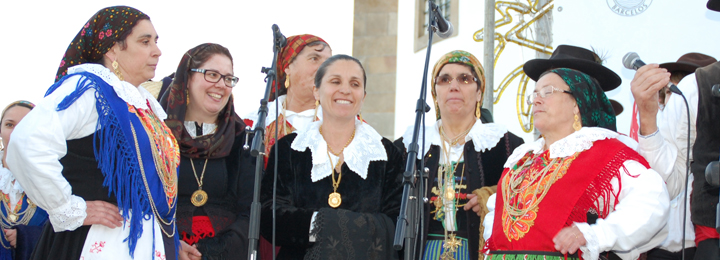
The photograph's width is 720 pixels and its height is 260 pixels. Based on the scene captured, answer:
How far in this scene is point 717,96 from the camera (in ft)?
9.42

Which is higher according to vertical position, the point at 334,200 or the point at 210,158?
the point at 210,158

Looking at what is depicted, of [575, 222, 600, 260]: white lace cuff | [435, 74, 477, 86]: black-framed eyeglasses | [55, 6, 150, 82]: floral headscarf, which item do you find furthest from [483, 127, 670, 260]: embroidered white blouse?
[55, 6, 150, 82]: floral headscarf

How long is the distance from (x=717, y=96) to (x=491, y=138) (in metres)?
1.20

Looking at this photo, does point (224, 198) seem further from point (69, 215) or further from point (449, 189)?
point (449, 189)

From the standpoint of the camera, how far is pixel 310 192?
3336 mm

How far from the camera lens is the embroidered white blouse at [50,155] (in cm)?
259

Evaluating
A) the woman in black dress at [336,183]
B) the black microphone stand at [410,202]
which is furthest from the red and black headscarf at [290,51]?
the black microphone stand at [410,202]

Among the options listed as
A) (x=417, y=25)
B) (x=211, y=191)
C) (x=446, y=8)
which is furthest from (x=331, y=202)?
(x=417, y=25)

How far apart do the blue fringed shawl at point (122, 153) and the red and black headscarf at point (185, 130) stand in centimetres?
62

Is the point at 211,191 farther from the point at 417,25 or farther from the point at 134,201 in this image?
the point at 417,25

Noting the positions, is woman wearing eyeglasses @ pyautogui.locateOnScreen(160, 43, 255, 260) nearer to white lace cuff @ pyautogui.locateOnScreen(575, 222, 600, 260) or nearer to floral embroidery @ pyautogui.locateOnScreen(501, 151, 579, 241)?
floral embroidery @ pyautogui.locateOnScreen(501, 151, 579, 241)

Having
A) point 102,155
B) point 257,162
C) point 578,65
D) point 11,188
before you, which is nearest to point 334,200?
point 257,162

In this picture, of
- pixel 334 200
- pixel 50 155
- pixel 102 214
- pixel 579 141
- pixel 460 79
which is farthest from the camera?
pixel 460 79

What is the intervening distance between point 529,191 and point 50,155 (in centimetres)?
207
